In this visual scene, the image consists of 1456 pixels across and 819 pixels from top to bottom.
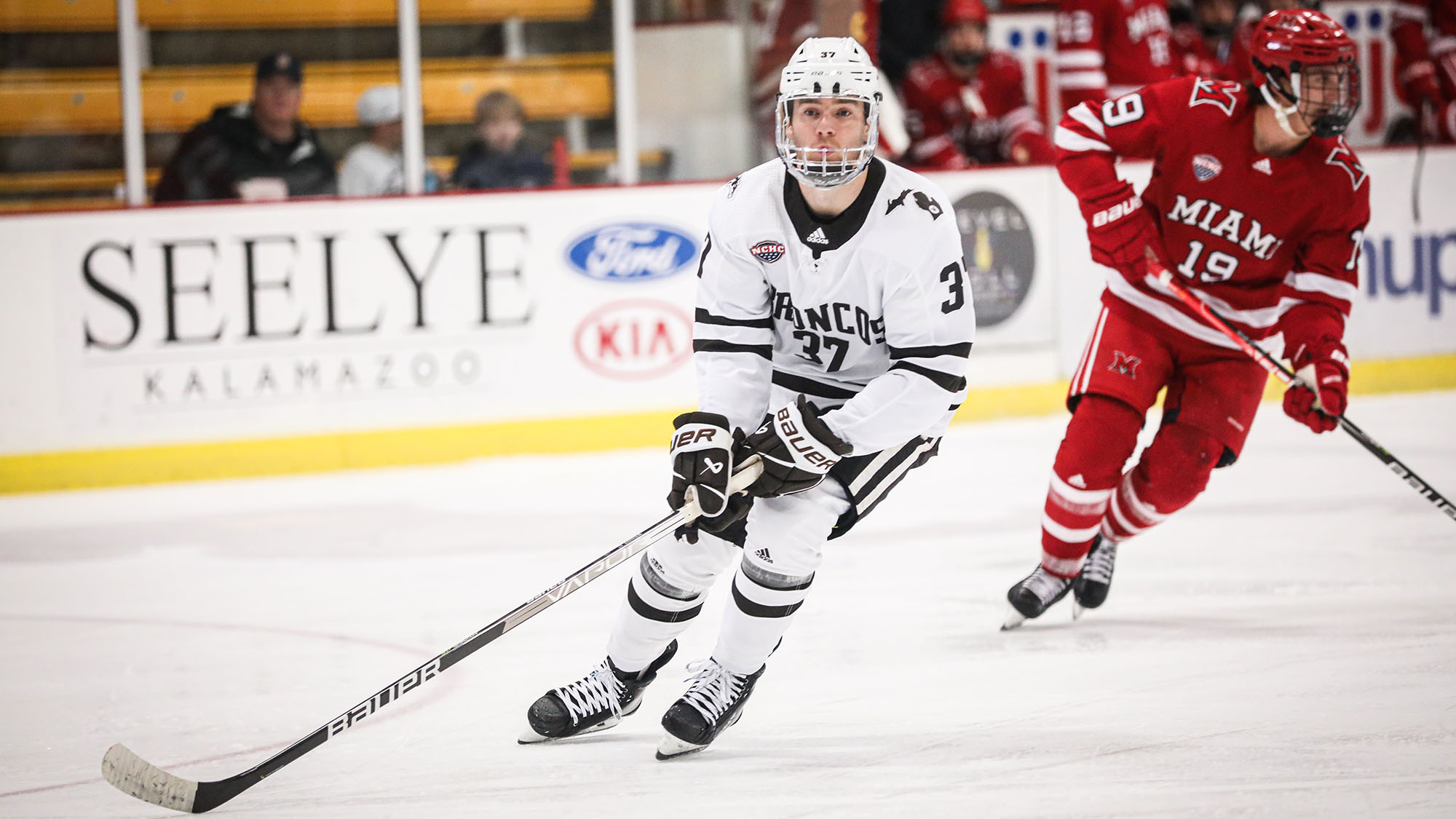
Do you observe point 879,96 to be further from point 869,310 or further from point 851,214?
point 869,310

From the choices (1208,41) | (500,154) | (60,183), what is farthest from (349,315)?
(1208,41)

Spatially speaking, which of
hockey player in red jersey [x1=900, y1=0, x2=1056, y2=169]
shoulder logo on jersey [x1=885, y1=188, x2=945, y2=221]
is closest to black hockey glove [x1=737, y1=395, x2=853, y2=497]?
shoulder logo on jersey [x1=885, y1=188, x2=945, y2=221]

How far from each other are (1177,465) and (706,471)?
137 centimetres

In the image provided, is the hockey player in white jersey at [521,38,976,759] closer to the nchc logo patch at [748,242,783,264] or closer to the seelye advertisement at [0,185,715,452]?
the nchc logo patch at [748,242,783,264]

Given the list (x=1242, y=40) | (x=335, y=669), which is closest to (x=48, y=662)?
(x=335, y=669)

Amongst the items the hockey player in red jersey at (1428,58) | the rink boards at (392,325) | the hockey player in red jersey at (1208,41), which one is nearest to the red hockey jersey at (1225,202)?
the rink boards at (392,325)

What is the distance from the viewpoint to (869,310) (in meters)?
2.48

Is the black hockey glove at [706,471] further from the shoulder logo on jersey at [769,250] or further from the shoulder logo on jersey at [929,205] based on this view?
the shoulder logo on jersey at [929,205]

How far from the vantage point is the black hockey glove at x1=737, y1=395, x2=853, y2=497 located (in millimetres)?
2357

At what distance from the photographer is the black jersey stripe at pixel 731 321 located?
2523 millimetres

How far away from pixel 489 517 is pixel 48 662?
1.70 metres

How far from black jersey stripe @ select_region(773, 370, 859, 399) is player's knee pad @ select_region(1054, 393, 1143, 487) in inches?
32.0

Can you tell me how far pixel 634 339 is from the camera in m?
6.00

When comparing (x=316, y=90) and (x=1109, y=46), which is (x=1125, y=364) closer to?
(x=316, y=90)
